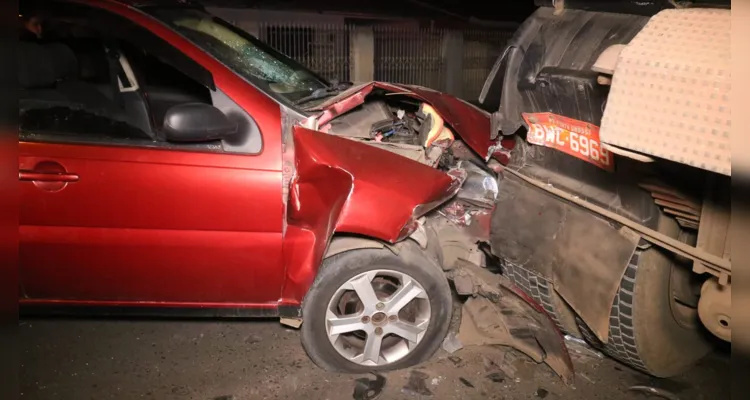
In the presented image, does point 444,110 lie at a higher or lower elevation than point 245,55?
lower

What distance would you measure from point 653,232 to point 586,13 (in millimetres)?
1198

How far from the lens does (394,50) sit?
1243cm

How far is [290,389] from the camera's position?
118 inches

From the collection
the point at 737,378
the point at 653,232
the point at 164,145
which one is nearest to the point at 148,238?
the point at 164,145

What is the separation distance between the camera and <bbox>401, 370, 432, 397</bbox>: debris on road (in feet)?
9.74

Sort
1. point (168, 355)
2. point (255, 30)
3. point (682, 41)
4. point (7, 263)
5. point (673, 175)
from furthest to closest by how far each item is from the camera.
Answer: point (255, 30), point (168, 355), point (673, 175), point (682, 41), point (7, 263)

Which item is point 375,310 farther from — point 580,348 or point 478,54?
point 478,54

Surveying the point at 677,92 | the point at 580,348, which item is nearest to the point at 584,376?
the point at 580,348

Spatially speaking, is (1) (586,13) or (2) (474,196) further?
(2) (474,196)

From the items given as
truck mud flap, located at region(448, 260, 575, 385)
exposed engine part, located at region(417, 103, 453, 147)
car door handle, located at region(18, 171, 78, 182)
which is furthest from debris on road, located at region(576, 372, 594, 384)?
car door handle, located at region(18, 171, 78, 182)

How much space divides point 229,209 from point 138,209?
A: 446 mm

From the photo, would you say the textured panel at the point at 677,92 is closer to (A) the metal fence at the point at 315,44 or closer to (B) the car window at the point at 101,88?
(B) the car window at the point at 101,88

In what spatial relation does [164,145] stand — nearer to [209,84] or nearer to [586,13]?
[209,84]

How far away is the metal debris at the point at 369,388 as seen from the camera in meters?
2.93
